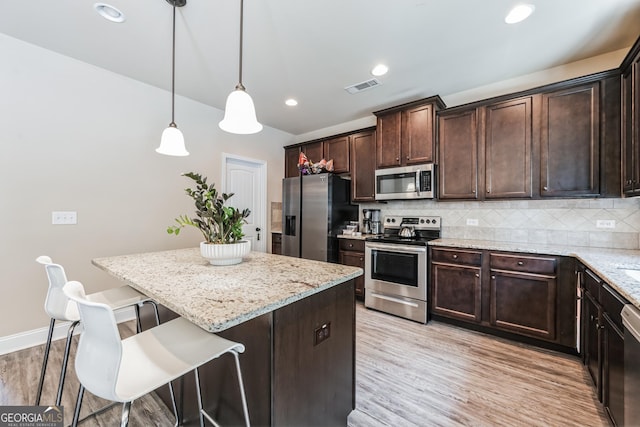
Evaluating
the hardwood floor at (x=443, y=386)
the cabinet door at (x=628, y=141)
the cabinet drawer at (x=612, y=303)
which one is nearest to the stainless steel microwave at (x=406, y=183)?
the cabinet door at (x=628, y=141)

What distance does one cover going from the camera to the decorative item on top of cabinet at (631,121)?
75.1 inches

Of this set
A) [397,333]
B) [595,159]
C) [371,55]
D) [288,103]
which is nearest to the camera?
[595,159]

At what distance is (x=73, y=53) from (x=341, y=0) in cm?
259

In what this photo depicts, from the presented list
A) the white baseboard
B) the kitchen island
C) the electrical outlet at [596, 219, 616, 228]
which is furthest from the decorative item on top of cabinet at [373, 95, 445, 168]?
the white baseboard

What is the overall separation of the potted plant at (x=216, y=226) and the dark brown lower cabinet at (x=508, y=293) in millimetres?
2187

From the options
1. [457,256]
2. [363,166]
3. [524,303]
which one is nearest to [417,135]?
[363,166]

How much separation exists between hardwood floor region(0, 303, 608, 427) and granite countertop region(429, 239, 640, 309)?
0.88m

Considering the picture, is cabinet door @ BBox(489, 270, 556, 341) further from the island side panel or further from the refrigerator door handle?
the refrigerator door handle

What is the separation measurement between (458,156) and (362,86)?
137cm

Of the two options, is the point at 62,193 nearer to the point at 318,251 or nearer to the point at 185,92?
the point at 185,92

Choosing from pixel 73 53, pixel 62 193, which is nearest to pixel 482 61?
pixel 73 53

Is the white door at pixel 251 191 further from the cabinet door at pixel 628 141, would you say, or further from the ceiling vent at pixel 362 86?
the cabinet door at pixel 628 141

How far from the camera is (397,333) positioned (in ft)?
8.86

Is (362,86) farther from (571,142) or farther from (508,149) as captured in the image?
(571,142)
